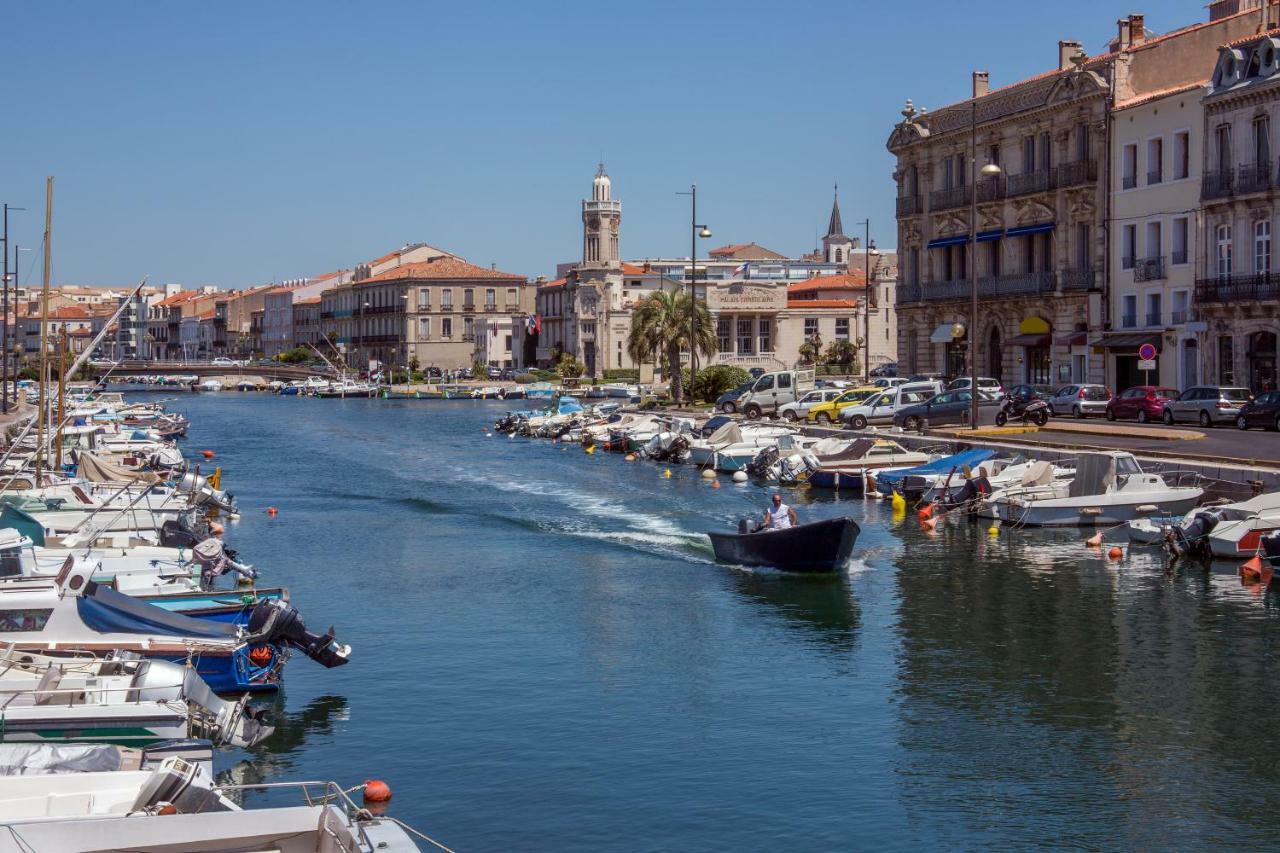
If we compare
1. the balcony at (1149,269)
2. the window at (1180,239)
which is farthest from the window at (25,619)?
the balcony at (1149,269)

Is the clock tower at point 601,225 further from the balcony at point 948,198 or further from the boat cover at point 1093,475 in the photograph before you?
the boat cover at point 1093,475

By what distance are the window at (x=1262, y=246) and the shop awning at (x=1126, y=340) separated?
7107 millimetres

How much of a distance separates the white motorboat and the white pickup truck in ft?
107

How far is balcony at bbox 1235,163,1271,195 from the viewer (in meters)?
57.8

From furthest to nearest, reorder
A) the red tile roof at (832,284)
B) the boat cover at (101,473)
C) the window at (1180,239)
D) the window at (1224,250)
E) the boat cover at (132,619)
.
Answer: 1. the red tile roof at (832,284)
2. the window at (1180,239)
3. the window at (1224,250)
4. the boat cover at (101,473)
5. the boat cover at (132,619)

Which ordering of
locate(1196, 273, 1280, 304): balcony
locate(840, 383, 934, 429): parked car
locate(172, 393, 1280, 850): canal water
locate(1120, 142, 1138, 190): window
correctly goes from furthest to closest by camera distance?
1. locate(1120, 142, 1138, 190): window
2. locate(840, 383, 934, 429): parked car
3. locate(1196, 273, 1280, 304): balcony
4. locate(172, 393, 1280, 850): canal water

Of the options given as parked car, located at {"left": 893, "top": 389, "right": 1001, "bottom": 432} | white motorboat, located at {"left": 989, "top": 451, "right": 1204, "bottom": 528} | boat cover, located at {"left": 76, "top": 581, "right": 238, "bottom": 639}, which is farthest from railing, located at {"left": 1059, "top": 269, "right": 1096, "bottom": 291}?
boat cover, located at {"left": 76, "top": 581, "right": 238, "bottom": 639}

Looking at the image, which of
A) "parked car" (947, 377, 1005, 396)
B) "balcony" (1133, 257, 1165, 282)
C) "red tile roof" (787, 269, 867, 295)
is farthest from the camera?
"red tile roof" (787, 269, 867, 295)

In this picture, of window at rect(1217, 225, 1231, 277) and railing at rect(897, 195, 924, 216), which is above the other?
railing at rect(897, 195, 924, 216)

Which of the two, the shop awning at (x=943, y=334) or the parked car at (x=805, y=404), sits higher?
the shop awning at (x=943, y=334)

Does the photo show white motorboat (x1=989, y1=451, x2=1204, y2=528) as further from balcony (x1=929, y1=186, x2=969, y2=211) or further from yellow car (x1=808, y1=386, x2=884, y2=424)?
balcony (x1=929, y1=186, x2=969, y2=211)

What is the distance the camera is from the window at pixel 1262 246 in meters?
57.8

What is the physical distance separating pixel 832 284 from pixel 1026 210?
58185mm

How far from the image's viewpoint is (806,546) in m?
33.3
